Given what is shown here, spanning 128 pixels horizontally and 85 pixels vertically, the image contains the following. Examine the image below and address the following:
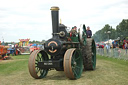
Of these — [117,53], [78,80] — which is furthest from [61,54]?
[117,53]

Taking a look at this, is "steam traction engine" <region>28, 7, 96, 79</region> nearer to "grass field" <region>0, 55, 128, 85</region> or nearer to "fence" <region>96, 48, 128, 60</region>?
"grass field" <region>0, 55, 128, 85</region>

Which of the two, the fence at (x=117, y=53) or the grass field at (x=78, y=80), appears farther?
the fence at (x=117, y=53)

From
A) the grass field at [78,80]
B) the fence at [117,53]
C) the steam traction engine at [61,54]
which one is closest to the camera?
the grass field at [78,80]

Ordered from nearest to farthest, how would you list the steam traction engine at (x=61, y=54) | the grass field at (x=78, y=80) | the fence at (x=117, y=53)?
the grass field at (x=78, y=80)
the steam traction engine at (x=61, y=54)
the fence at (x=117, y=53)

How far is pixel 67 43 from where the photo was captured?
808 centimetres

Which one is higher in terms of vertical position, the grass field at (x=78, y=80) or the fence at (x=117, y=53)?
the fence at (x=117, y=53)

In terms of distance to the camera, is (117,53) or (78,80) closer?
(78,80)

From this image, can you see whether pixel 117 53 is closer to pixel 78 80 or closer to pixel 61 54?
pixel 61 54

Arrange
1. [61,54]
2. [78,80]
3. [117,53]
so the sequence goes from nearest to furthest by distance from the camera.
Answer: [78,80], [61,54], [117,53]

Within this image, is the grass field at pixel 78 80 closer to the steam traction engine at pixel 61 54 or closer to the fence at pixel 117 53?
the steam traction engine at pixel 61 54

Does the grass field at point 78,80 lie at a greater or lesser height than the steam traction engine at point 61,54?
lesser

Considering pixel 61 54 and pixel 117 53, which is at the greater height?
pixel 61 54

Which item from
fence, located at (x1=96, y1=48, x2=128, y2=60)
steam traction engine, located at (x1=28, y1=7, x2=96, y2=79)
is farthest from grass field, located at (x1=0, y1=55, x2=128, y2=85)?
fence, located at (x1=96, y1=48, x2=128, y2=60)

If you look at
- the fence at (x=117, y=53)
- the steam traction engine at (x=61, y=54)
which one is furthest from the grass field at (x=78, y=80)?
the fence at (x=117, y=53)
